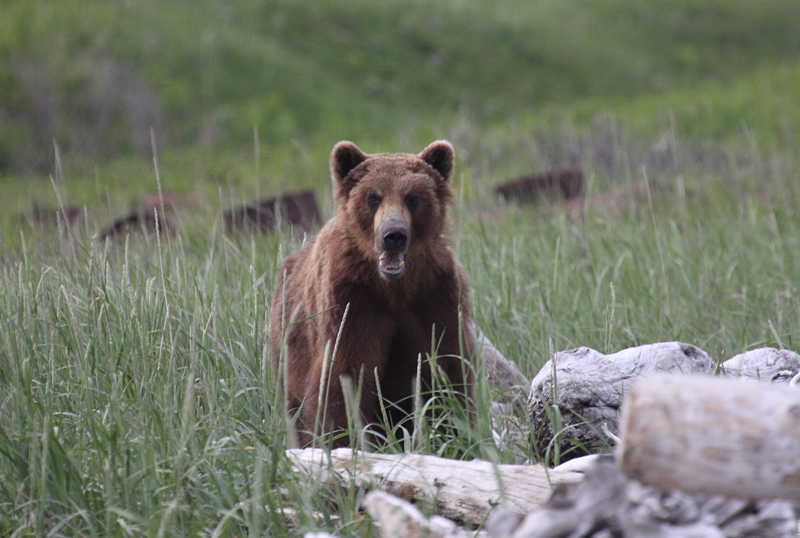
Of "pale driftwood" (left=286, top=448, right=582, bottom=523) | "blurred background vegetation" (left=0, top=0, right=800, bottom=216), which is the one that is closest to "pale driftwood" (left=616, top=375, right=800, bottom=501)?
"pale driftwood" (left=286, top=448, right=582, bottom=523)

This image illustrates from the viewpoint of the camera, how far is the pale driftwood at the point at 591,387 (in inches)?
124

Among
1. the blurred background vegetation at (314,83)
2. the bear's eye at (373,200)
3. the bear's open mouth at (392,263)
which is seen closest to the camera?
the bear's open mouth at (392,263)

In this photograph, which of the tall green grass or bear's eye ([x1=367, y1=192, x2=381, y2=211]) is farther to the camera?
bear's eye ([x1=367, y1=192, x2=381, y2=211])

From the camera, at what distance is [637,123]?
16766 millimetres

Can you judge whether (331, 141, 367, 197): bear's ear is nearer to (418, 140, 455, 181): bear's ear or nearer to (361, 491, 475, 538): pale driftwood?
(418, 140, 455, 181): bear's ear

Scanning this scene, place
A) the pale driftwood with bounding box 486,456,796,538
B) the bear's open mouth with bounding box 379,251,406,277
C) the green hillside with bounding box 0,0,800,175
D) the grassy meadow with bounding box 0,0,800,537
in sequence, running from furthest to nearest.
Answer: the green hillside with bounding box 0,0,800,175 < the bear's open mouth with bounding box 379,251,406,277 < the grassy meadow with bounding box 0,0,800,537 < the pale driftwood with bounding box 486,456,796,538

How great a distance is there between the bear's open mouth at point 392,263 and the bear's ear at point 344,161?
0.61 m

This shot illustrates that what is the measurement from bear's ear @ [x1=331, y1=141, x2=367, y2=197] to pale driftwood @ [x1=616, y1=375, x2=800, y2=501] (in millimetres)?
2446

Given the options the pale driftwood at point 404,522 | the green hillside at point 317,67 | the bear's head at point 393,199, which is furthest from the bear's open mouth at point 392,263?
the green hillside at point 317,67

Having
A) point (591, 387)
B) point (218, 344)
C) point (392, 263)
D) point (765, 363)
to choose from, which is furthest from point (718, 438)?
point (218, 344)

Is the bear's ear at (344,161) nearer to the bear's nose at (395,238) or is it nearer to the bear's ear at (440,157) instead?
the bear's ear at (440,157)

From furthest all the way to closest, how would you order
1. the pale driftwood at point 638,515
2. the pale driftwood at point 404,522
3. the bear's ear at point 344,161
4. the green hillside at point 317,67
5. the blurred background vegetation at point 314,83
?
the green hillside at point 317,67
the blurred background vegetation at point 314,83
the bear's ear at point 344,161
the pale driftwood at point 404,522
the pale driftwood at point 638,515

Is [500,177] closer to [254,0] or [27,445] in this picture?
[27,445]

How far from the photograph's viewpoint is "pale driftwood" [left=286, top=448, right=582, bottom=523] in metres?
2.26
